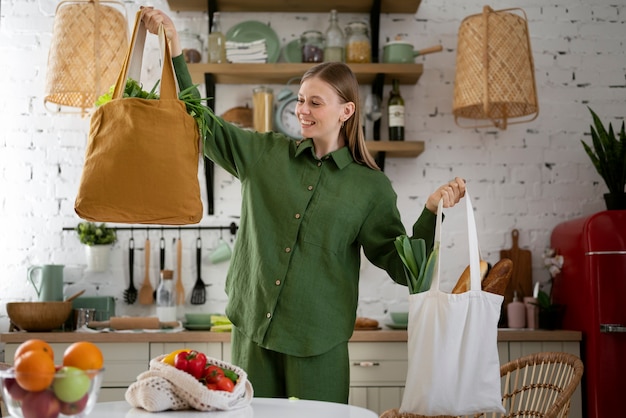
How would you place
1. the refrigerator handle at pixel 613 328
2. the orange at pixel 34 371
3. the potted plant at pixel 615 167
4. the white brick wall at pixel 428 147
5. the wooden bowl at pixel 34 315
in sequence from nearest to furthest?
the orange at pixel 34 371
the refrigerator handle at pixel 613 328
the wooden bowl at pixel 34 315
the potted plant at pixel 615 167
the white brick wall at pixel 428 147

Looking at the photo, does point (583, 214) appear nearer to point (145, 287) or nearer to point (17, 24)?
point (145, 287)

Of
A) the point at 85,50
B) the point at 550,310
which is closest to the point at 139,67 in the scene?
the point at 85,50

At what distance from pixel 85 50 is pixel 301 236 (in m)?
1.92

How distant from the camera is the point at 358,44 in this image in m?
4.18

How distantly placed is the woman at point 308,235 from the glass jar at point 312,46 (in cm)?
162

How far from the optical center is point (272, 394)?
238 centimetres

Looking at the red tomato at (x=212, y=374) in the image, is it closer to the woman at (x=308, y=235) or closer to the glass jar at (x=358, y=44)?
the woman at (x=308, y=235)

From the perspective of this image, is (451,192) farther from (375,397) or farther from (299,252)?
(375,397)

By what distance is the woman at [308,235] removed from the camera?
2.38 metres

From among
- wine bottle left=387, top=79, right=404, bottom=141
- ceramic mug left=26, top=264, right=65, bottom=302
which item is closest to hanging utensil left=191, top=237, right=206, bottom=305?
ceramic mug left=26, top=264, right=65, bottom=302

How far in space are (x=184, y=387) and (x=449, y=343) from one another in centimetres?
78

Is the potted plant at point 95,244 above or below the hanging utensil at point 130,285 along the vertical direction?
above

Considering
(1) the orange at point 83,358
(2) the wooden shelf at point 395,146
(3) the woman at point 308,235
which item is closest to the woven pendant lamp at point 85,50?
(2) the wooden shelf at point 395,146

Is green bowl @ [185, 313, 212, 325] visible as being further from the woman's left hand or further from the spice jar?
the woman's left hand
